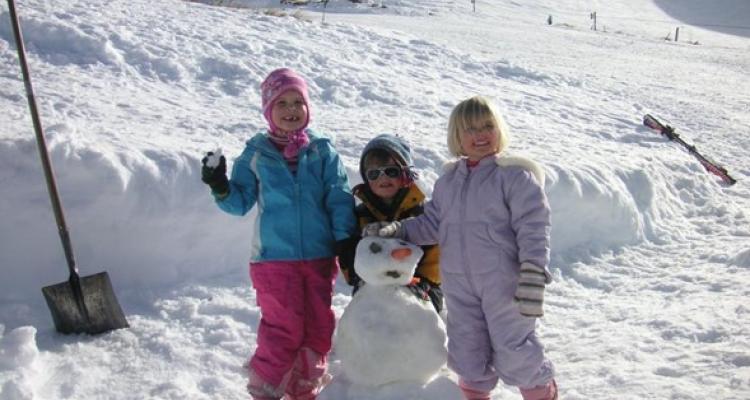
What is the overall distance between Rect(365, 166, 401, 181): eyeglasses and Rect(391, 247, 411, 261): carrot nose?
610mm

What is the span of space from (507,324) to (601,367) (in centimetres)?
108

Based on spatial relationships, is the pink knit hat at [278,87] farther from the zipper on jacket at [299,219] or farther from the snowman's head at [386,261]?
the snowman's head at [386,261]

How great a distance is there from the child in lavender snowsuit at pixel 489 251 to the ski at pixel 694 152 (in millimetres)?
5831

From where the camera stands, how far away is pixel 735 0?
160 ft

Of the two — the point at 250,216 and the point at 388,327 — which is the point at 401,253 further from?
the point at 250,216

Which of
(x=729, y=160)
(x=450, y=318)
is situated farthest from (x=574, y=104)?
(x=450, y=318)

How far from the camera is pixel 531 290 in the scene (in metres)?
2.57

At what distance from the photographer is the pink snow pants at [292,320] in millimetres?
3047

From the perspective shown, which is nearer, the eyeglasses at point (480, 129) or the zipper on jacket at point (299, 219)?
the eyeglasses at point (480, 129)

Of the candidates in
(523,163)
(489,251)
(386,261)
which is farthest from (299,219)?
(523,163)

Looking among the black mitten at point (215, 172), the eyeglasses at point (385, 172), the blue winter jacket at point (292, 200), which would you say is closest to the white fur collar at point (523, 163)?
the eyeglasses at point (385, 172)

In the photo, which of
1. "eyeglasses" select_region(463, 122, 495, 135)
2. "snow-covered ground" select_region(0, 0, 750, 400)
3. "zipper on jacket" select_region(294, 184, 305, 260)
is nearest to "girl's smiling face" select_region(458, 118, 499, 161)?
"eyeglasses" select_region(463, 122, 495, 135)

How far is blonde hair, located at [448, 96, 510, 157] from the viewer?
279 centimetres

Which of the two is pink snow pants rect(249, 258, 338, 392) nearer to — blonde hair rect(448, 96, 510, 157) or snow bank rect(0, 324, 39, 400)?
blonde hair rect(448, 96, 510, 157)
